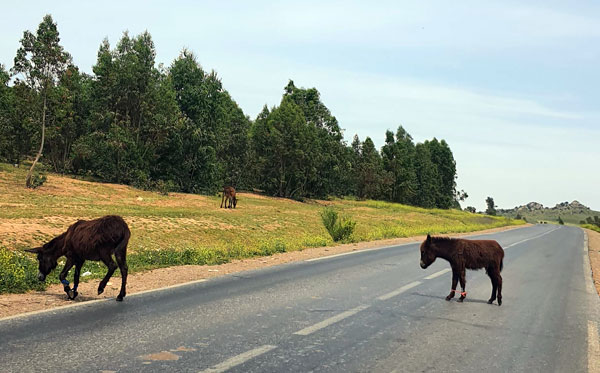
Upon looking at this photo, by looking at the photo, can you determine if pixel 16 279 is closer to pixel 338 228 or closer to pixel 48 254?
pixel 48 254

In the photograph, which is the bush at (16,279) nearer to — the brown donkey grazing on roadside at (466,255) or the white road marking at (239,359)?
the white road marking at (239,359)

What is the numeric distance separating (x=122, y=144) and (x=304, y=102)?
3992 cm

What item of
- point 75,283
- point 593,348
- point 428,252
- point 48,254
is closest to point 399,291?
point 428,252

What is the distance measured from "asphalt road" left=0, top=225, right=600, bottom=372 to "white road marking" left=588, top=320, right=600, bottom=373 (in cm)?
3

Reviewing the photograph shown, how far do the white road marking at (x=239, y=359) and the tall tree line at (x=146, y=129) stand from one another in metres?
35.7

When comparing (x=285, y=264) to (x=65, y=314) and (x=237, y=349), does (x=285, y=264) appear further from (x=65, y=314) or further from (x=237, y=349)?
(x=237, y=349)

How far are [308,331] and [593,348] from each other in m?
3.82

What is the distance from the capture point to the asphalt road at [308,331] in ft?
17.1

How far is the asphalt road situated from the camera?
17.1ft

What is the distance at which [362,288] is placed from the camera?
419 inches

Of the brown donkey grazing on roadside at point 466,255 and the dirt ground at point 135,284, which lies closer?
the dirt ground at point 135,284

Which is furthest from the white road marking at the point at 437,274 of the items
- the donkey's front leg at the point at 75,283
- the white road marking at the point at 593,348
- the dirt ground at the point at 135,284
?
the donkey's front leg at the point at 75,283

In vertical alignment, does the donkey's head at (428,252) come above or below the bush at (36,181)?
above

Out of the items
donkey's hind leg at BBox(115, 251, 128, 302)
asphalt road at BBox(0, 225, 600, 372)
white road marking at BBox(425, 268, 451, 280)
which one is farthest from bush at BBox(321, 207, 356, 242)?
donkey's hind leg at BBox(115, 251, 128, 302)
